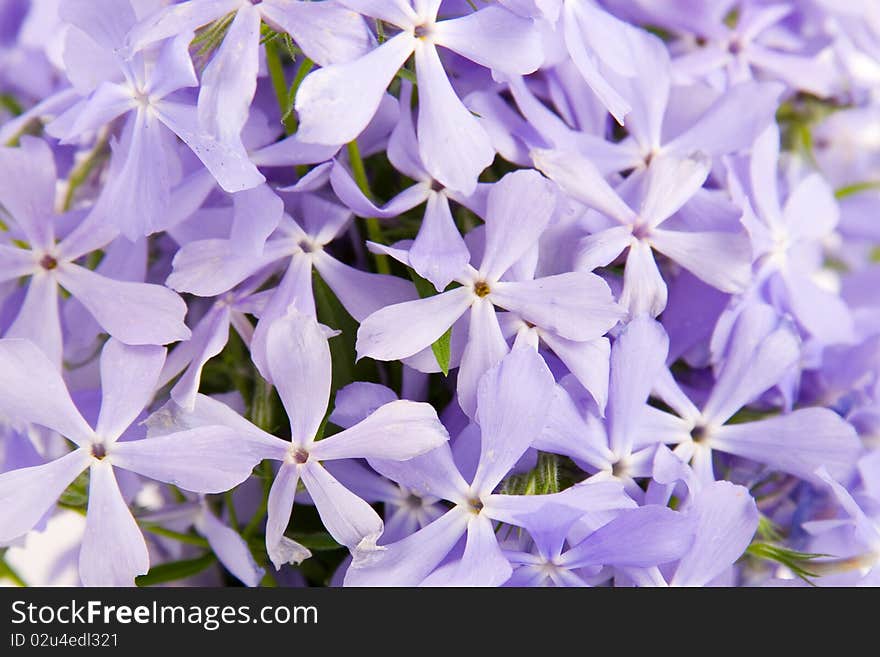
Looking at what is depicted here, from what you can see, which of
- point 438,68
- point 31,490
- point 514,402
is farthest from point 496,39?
point 31,490

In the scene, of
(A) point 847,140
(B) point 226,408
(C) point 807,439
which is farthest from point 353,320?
(A) point 847,140

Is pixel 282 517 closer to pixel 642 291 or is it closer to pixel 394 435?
pixel 394 435

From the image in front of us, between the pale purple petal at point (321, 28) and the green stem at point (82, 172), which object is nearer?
the pale purple petal at point (321, 28)

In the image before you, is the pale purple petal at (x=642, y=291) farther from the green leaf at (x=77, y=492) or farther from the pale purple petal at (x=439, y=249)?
the green leaf at (x=77, y=492)

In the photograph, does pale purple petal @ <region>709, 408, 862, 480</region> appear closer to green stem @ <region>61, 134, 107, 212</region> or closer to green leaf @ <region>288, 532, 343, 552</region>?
green leaf @ <region>288, 532, 343, 552</region>

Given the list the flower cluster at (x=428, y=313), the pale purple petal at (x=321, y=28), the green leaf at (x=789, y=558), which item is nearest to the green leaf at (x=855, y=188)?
the flower cluster at (x=428, y=313)

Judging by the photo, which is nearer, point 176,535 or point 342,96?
point 342,96

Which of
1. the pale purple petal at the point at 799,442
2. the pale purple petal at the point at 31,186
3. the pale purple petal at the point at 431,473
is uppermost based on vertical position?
the pale purple petal at the point at 31,186
